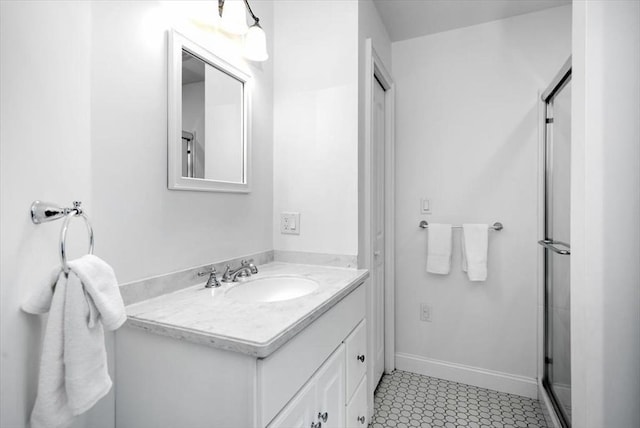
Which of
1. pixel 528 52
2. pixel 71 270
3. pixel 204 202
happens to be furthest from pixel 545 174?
pixel 71 270

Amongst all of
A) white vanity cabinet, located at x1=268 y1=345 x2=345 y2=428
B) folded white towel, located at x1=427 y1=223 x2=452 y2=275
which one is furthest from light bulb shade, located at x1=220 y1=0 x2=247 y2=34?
folded white towel, located at x1=427 y1=223 x2=452 y2=275

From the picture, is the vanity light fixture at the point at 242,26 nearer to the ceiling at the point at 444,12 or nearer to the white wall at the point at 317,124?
the white wall at the point at 317,124

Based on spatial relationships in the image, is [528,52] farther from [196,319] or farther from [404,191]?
[196,319]

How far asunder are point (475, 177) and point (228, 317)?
1916 mm

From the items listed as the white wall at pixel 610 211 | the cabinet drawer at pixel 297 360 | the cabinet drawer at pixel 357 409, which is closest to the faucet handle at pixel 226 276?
the cabinet drawer at pixel 297 360

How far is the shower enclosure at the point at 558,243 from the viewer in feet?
5.15

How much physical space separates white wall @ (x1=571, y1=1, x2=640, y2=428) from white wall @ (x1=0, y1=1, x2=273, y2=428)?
4.30 ft

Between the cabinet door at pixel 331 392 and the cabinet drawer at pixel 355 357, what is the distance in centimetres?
7

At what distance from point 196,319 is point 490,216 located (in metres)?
1.97

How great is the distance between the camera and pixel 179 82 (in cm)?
115

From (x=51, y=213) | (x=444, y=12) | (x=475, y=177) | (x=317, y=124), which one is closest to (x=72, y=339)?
(x=51, y=213)

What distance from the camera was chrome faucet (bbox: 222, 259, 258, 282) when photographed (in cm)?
131

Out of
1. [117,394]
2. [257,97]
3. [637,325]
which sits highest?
[257,97]

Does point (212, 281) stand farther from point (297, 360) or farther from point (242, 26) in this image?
point (242, 26)
